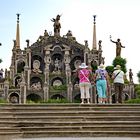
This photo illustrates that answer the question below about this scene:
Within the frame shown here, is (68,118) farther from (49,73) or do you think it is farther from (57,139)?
(49,73)

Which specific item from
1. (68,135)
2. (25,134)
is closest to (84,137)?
(68,135)

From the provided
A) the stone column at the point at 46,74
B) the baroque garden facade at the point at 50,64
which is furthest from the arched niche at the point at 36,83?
the stone column at the point at 46,74

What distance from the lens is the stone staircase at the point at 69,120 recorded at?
1725 centimetres

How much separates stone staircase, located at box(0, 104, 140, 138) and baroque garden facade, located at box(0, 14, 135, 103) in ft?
172

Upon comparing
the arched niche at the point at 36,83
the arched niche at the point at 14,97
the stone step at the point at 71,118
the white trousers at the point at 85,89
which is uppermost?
the arched niche at the point at 36,83

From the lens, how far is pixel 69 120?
Result: 18.1 m

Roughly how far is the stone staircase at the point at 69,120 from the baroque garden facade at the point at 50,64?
52.3 m

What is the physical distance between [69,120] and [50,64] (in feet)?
201

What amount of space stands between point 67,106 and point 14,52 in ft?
206

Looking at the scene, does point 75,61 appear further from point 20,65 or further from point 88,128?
point 88,128

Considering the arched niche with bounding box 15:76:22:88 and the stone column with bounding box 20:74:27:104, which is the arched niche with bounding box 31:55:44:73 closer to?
the arched niche with bounding box 15:76:22:88

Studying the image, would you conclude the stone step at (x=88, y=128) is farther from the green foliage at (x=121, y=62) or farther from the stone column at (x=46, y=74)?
the green foliage at (x=121, y=62)

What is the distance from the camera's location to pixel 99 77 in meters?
20.8

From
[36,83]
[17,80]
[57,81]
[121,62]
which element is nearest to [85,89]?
[36,83]
